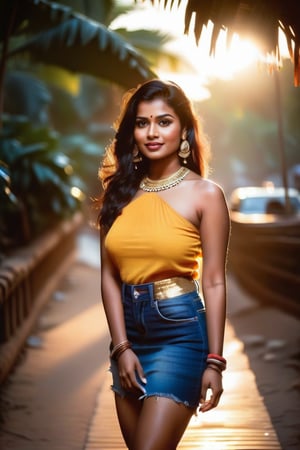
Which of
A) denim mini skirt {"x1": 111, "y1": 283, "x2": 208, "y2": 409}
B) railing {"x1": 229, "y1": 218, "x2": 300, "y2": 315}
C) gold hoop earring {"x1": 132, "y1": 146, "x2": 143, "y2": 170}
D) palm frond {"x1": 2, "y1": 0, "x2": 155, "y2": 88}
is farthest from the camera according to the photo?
railing {"x1": 229, "y1": 218, "x2": 300, "y2": 315}

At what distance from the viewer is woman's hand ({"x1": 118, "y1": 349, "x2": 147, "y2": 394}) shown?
8.09 feet

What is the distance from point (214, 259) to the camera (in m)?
2.51

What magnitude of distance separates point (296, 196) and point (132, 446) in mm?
14773

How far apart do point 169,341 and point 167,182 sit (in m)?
0.57

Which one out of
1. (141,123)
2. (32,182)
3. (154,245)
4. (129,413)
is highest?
(141,123)

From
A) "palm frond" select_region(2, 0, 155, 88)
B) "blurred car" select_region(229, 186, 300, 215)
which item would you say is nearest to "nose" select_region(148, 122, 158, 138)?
"palm frond" select_region(2, 0, 155, 88)

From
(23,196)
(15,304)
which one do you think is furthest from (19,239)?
(15,304)

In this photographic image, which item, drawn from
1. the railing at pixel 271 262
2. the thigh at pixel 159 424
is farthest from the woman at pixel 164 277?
the railing at pixel 271 262

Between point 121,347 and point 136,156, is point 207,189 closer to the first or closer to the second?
point 136,156

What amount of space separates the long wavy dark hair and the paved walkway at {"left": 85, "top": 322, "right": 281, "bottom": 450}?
1.94 m

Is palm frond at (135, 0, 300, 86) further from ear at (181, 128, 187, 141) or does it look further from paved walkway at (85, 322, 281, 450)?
paved walkway at (85, 322, 281, 450)

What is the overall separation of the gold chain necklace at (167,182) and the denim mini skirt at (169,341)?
368 mm

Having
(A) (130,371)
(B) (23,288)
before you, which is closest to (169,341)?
(A) (130,371)

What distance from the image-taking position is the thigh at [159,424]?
2312 millimetres
